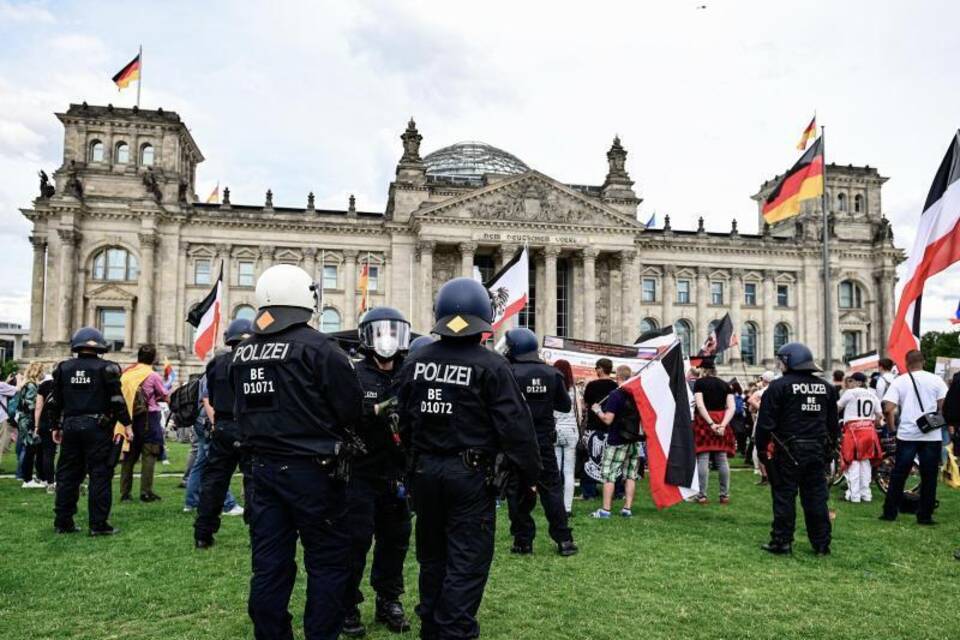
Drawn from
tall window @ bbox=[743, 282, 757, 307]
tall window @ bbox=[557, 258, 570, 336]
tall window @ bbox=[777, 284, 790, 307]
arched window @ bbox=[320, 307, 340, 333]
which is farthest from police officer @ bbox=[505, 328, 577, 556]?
tall window @ bbox=[777, 284, 790, 307]

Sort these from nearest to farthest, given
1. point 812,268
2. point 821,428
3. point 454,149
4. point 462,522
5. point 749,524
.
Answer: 1. point 462,522
2. point 821,428
3. point 749,524
4. point 812,268
5. point 454,149

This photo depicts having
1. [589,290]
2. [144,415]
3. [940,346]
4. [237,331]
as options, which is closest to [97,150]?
[589,290]

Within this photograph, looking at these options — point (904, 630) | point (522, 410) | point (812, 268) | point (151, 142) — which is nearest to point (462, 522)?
point (522, 410)

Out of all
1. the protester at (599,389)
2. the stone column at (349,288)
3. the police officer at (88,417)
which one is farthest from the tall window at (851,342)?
the police officer at (88,417)

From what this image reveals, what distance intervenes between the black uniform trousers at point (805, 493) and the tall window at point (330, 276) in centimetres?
4521

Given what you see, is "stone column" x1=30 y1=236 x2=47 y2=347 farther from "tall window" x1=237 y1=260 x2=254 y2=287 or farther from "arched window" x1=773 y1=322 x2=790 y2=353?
"arched window" x1=773 y1=322 x2=790 y2=353

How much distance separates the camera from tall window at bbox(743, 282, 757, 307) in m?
58.1

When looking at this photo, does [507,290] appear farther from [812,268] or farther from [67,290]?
[812,268]

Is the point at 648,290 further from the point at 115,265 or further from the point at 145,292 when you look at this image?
the point at 115,265

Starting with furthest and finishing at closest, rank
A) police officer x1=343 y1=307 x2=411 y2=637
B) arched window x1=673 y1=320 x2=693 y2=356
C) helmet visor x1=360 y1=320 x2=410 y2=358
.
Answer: arched window x1=673 y1=320 x2=693 y2=356, helmet visor x1=360 y1=320 x2=410 y2=358, police officer x1=343 y1=307 x2=411 y2=637

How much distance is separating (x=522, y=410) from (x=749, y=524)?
705 cm

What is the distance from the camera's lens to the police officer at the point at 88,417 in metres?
9.00

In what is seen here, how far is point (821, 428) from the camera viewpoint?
8719 mm

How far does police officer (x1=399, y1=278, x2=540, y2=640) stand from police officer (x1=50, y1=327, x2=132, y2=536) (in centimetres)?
547
